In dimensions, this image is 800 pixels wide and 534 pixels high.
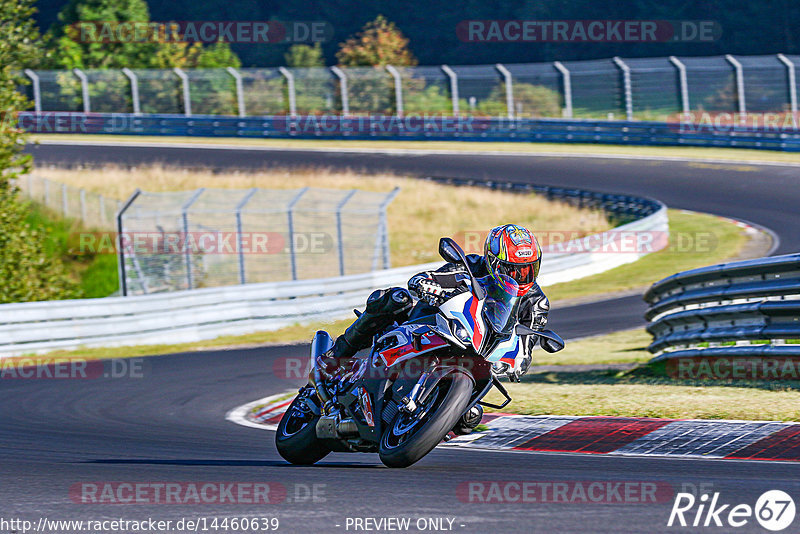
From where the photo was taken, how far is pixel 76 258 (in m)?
28.2

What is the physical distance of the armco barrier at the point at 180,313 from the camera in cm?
1677

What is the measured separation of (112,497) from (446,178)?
93.0 ft

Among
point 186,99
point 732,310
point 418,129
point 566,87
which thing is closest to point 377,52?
point 186,99

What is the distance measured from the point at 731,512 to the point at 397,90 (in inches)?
1543

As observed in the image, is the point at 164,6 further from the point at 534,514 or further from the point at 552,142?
the point at 534,514

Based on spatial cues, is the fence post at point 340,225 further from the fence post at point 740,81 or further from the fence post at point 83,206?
the fence post at point 740,81

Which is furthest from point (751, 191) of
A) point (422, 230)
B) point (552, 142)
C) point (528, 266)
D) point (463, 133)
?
point (528, 266)

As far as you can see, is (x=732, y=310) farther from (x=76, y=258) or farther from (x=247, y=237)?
(x=76, y=258)

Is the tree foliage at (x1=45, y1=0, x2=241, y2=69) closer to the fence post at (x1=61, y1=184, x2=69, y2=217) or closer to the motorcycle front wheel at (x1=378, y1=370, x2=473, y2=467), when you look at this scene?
the fence post at (x1=61, y1=184, x2=69, y2=217)

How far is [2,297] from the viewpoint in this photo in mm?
22125

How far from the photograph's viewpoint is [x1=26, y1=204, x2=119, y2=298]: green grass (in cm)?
2717

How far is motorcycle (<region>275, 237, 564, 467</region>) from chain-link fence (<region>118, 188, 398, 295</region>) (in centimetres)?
1296

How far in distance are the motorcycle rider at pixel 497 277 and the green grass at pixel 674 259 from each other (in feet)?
43.6

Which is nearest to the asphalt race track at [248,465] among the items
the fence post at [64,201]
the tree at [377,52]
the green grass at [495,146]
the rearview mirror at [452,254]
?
the rearview mirror at [452,254]
